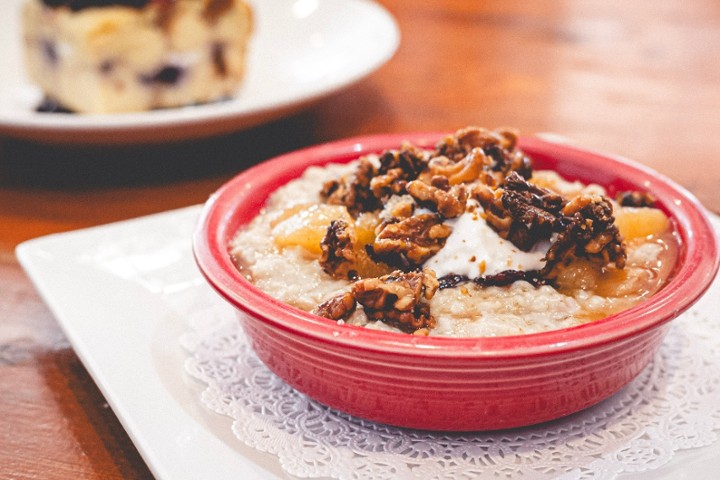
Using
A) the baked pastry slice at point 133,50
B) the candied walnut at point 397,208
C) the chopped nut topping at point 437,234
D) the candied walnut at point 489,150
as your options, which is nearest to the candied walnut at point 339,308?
the chopped nut topping at point 437,234

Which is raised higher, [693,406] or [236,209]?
[236,209]

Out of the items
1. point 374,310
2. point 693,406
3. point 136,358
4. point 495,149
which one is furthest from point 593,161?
point 136,358

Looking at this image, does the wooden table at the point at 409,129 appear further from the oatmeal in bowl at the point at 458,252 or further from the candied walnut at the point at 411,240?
the candied walnut at the point at 411,240

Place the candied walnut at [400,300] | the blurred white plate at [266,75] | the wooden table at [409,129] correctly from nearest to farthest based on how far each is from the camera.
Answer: the candied walnut at [400,300] < the wooden table at [409,129] < the blurred white plate at [266,75]

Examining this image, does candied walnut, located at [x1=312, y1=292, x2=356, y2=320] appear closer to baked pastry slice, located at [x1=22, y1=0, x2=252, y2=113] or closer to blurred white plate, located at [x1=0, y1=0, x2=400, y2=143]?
blurred white plate, located at [x1=0, y1=0, x2=400, y2=143]

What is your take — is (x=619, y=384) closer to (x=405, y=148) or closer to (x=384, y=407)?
(x=384, y=407)

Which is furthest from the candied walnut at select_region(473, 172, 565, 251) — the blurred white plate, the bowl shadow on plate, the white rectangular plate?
the blurred white plate
